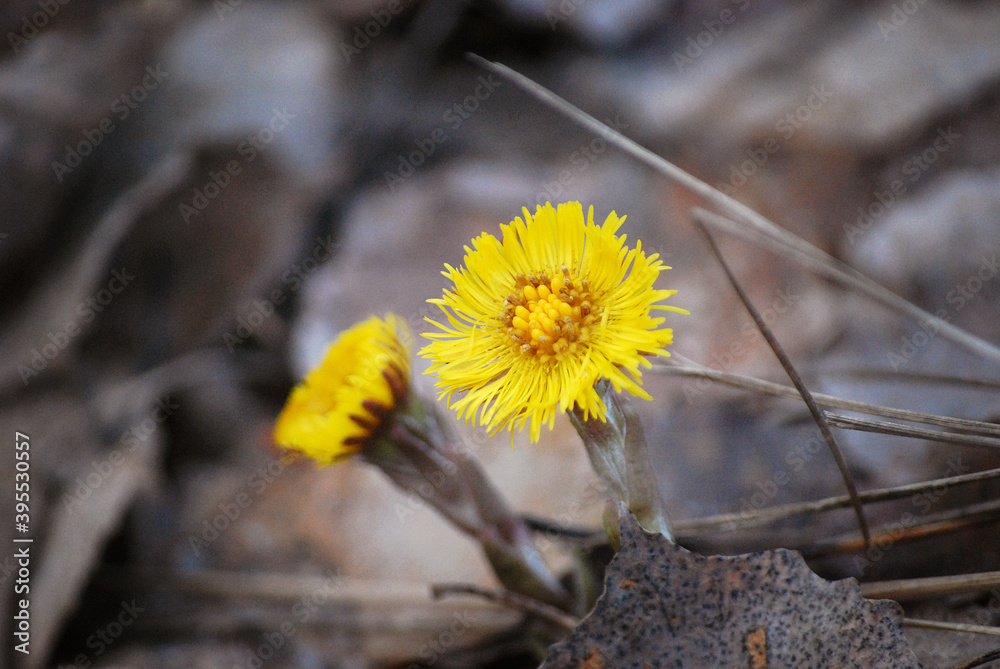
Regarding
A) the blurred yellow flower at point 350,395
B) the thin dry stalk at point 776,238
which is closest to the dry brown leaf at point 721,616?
the blurred yellow flower at point 350,395

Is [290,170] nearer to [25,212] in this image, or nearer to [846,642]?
[25,212]

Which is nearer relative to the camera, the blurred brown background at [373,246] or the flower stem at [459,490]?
the flower stem at [459,490]

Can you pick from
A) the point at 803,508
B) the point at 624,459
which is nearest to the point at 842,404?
the point at 803,508

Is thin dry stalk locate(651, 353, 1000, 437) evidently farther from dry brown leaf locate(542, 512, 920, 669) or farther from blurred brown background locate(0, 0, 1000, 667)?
dry brown leaf locate(542, 512, 920, 669)

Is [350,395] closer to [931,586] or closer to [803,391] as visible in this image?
[803,391]

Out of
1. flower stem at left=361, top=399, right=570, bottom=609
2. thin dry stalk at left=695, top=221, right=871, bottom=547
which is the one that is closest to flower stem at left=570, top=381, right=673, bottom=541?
thin dry stalk at left=695, top=221, right=871, bottom=547

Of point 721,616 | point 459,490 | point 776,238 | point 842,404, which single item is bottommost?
point 721,616

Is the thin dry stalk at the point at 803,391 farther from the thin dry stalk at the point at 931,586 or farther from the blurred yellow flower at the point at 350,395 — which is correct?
the blurred yellow flower at the point at 350,395
